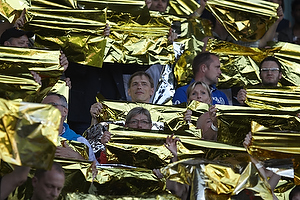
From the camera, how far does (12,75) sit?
4.59 meters

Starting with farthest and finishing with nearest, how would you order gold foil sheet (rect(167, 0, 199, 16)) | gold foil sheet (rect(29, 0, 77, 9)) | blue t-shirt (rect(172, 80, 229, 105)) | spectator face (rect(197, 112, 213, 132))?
gold foil sheet (rect(167, 0, 199, 16)), blue t-shirt (rect(172, 80, 229, 105)), gold foil sheet (rect(29, 0, 77, 9)), spectator face (rect(197, 112, 213, 132))

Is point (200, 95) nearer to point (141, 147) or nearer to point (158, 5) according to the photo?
point (141, 147)

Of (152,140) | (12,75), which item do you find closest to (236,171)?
(152,140)

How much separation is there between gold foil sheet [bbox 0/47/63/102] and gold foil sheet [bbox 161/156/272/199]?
1.04 m

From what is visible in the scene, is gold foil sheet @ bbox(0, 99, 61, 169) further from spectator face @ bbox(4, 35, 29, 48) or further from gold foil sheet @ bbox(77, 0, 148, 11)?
gold foil sheet @ bbox(77, 0, 148, 11)

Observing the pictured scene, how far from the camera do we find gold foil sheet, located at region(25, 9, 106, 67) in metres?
5.58

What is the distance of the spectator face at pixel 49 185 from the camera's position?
391 centimetres

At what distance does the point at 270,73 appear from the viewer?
648 centimetres

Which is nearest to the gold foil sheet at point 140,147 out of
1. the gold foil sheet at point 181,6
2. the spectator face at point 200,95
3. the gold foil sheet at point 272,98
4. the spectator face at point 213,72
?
the spectator face at point 200,95

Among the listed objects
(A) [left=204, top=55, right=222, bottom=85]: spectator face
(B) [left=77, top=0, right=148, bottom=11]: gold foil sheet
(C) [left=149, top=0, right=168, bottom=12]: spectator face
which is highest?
(C) [left=149, top=0, right=168, bottom=12]: spectator face

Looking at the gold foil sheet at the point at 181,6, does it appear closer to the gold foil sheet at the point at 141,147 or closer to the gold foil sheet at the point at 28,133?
the gold foil sheet at the point at 141,147

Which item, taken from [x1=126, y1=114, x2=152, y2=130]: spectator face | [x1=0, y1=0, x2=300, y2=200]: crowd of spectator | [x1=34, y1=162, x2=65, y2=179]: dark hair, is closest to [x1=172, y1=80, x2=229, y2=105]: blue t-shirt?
[x1=0, y1=0, x2=300, y2=200]: crowd of spectator

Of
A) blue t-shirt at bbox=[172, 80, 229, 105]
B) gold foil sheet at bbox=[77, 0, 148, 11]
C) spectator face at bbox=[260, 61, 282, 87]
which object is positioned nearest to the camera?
gold foil sheet at bbox=[77, 0, 148, 11]

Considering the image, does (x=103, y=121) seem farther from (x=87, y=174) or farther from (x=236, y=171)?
(x=236, y=171)
